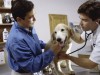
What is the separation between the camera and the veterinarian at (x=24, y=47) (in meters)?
1.12

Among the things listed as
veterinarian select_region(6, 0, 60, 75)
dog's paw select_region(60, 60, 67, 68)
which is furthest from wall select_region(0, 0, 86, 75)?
veterinarian select_region(6, 0, 60, 75)

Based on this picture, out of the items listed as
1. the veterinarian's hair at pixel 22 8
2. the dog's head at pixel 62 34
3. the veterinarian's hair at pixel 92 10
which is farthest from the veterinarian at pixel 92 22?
the veterinarian's hair at pixel 22 8

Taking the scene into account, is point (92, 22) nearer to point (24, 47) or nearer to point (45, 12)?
point (24, 47)

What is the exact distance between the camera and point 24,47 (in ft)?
3.71

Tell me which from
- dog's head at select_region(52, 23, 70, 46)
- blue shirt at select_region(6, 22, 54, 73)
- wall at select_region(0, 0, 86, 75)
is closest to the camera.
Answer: blue shirt at select_region(6, 22, 54, 73)

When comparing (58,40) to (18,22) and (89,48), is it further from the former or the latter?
(89,48)

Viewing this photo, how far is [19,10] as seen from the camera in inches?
45.1

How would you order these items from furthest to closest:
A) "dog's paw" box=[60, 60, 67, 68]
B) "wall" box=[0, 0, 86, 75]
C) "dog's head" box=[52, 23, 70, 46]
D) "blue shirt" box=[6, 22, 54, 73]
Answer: "wall" box=[0, 0, 86, 75] → "dog's paw" box=[60, 60, 67, 68] → "dog's head" box=[52, 23, 70, 46] → "blue shirt" box=[6, 22, 54, 73]

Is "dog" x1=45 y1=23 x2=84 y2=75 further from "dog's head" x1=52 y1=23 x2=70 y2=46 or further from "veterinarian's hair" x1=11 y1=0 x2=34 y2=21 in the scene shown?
"veterinarian's hair" x1=11 y1=0 x2=34 y2=21

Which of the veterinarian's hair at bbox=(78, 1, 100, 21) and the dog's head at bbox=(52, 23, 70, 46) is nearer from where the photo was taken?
the veterinarian's hair at bbox=(78, 1, 100, 21)

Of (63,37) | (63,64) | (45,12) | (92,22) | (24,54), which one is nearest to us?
(24,54)

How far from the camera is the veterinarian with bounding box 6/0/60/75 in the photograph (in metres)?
1.12

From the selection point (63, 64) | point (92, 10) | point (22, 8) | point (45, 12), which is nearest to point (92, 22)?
point (92, 10)

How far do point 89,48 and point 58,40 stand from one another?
0.57 m
